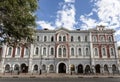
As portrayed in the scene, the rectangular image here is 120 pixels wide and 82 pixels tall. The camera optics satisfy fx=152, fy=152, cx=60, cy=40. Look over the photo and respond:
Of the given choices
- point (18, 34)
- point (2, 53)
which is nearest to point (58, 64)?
point (2, 53)

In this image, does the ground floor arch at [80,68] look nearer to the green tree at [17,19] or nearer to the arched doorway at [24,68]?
the arched doorway at [24,68]

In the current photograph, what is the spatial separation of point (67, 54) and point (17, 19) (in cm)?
3160

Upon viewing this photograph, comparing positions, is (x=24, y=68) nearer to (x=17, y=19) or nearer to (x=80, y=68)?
(x=80, y=68)

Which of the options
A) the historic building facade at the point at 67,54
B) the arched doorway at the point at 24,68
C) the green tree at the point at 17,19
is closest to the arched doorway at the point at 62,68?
the historic building facade at the point at 67,54

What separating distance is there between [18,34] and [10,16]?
2.00 metres

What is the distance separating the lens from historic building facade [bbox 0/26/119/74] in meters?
43.0

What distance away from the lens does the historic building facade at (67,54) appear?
141 feet

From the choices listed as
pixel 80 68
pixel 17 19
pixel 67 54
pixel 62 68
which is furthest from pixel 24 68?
pixel 17 19

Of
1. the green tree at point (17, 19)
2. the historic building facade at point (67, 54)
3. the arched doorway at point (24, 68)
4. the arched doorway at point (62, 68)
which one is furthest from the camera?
the arched doorway at point (62, 68)

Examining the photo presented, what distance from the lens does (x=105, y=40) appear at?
45031mm

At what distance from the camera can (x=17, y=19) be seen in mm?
13648

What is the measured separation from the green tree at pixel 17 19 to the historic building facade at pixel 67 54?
28233mm

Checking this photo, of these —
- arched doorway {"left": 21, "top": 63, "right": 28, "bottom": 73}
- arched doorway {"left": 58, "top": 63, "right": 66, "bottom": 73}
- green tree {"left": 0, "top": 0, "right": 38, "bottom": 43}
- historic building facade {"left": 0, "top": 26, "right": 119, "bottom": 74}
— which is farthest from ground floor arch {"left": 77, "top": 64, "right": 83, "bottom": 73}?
green tree {"left": 0, "top": 0, "right": 38, "bottom": 43}

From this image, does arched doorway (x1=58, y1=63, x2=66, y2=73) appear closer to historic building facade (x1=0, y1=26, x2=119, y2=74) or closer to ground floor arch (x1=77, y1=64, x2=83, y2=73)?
historic building facade (x1=0, y1=26, x2=119, y2=74)
